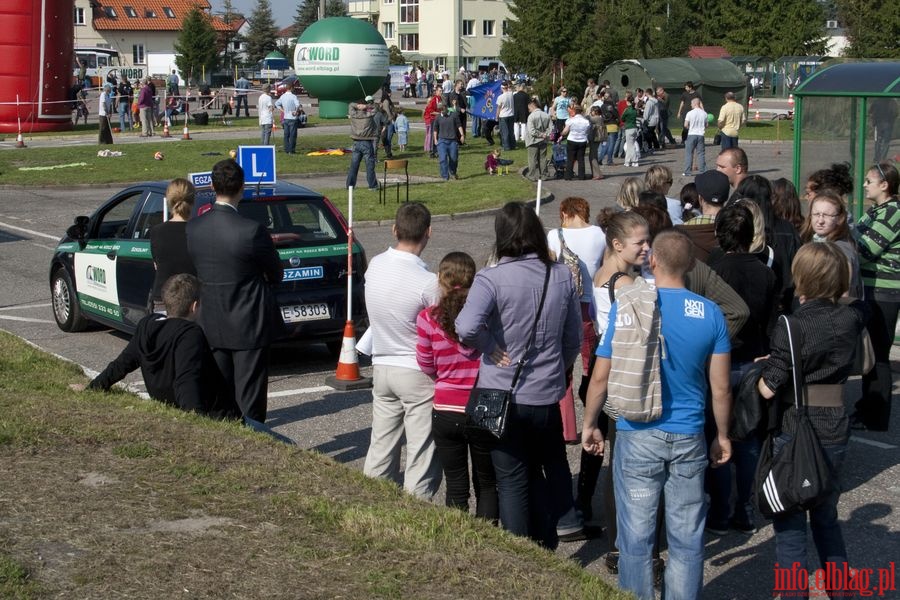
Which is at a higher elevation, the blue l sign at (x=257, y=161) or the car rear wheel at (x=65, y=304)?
the blue l sign at (x=257, y=161)

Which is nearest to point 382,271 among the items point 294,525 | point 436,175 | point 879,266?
point 294,525

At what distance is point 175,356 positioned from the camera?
6668 mm

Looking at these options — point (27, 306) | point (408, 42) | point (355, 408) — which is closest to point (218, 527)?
point (355, 408)

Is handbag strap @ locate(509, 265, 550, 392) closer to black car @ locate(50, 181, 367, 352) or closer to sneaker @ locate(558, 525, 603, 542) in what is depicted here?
sneaker @ locate(558, 525, 603, 542)

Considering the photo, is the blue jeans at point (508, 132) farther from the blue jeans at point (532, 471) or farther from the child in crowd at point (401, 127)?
the blue jeans at point (532, 471)

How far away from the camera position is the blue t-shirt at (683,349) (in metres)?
5.10

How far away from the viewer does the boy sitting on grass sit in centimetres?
664

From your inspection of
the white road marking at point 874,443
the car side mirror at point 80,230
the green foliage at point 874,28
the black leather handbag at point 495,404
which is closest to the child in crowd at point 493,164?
the car side mirror at point 80,230

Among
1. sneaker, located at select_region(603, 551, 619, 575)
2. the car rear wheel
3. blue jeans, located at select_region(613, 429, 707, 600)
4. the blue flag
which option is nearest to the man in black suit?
sneaker, located at select_region(603, 551, 619, 575)

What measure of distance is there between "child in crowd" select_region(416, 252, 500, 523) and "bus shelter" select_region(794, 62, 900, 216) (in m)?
8.10

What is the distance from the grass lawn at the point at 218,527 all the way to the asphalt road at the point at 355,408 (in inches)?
53.4

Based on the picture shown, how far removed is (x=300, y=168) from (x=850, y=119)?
1809cm

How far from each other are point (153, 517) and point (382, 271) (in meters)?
1.88

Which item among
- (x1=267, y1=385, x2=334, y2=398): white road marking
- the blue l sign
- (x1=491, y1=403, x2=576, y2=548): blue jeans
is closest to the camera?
(x1=491, y1=403, x2=576, y2=548): blue jeans
